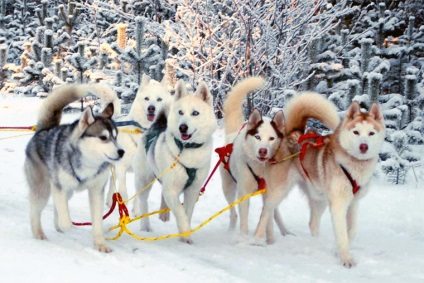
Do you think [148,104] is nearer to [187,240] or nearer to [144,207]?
[144,207]

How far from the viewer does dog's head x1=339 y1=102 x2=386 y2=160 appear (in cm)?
396

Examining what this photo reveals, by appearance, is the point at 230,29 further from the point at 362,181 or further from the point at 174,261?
the point at 174,261

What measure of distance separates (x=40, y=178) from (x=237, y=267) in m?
1.44

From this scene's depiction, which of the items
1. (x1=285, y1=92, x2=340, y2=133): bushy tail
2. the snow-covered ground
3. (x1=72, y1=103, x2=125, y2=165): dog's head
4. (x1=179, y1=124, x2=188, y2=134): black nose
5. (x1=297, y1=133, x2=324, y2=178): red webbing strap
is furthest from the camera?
(x1=285, y1=92, x2=340, y2=133): bushy tail

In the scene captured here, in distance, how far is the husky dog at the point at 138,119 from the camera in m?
5.61

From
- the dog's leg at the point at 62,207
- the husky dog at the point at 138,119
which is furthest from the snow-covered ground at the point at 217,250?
the husky dog at the point at 138,119

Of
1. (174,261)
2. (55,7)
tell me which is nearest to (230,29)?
(174,261)

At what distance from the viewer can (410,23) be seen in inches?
450

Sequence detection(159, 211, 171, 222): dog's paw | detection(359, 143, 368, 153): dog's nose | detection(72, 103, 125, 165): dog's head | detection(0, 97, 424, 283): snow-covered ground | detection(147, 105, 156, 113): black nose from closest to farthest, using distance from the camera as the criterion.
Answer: detection(0, 97, 424, 283): snow-covered ground < detection(72, 103, 125, 165): dog's head < detection(359, 143, 368, 153): dog's nose < detection(159, 211, 171, 222): dog's paw < detection(147, 105, 156, 113): black nose

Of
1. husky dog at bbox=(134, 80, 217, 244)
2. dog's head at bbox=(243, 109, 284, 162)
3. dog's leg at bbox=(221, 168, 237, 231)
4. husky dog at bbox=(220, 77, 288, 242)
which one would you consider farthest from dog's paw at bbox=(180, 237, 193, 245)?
dog's head at bbox=(243, 109, 284, 162)

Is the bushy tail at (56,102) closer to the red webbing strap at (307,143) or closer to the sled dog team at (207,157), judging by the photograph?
the sled dog team at (207,157)

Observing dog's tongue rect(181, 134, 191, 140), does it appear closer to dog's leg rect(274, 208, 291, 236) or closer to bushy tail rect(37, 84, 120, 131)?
bushy tail rect(37, 84, 120, 131)

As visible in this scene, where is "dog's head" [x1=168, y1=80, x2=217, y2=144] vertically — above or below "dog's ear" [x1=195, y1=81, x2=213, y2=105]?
below

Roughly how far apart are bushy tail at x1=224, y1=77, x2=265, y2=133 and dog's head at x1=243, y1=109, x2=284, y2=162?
0.44 metres
